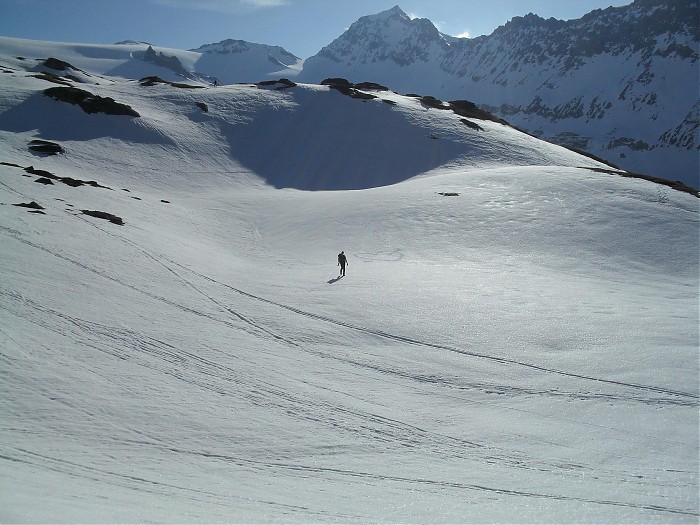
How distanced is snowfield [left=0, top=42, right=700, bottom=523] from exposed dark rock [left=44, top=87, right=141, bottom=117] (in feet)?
65.5

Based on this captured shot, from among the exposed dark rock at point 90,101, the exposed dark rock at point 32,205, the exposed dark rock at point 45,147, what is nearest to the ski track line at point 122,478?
the exposed dark rock at point 32,205

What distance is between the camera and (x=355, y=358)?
14250mm

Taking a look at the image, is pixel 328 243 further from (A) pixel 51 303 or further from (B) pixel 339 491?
(B) pixel 339 491

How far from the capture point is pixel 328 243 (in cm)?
2973

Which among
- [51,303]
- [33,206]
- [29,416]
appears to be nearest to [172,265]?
[51,303]

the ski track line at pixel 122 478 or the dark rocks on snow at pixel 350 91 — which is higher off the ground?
the dark rocks on snow at pixel 350 91

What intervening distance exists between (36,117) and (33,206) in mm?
29880

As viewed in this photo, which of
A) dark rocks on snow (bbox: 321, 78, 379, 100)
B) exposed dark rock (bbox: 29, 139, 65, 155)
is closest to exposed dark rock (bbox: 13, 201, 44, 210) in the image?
exposed dark rock (bbox: 29, 139, 65, 155)

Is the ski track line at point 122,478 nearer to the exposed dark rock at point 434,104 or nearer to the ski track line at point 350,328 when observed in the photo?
the ski track line at point 350,328

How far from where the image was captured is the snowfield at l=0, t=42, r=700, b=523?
8.43 m

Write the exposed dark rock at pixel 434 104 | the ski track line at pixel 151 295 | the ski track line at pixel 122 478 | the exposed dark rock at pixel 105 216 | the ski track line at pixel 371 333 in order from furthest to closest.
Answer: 1. the exposed dark rock at pixel 434 104
2. the exposed dark rock at pixel 105 216
3. the ski track line at pixel 151 295
4. the ski track line at pixel 371 333
5. the ski track line at pixel 122 478

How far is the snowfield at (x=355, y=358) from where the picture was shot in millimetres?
8430

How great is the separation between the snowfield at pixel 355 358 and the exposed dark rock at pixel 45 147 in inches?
273

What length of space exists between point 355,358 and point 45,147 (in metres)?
39.7
